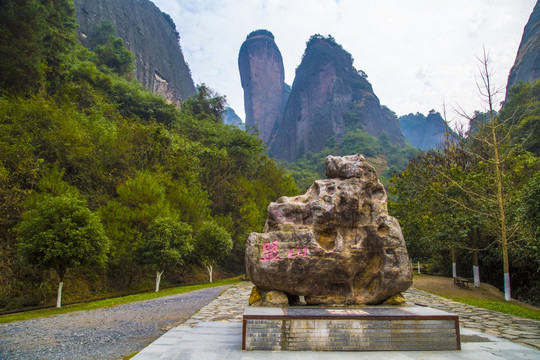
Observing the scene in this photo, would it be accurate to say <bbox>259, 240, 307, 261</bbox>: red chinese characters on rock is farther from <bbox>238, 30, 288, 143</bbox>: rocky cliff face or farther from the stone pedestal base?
<bbox>238, 30, 288, 143</bbox>: rocky cliff face

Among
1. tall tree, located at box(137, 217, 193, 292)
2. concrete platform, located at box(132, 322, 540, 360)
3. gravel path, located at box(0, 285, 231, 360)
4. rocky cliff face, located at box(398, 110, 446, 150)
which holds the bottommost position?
gravel path, located at box(0, 285, 231, 360)

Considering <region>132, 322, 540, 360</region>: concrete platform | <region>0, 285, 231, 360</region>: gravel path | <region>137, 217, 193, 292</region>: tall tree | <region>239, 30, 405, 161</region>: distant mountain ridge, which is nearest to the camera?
<region>132, 322, 540, 360</region>: concrete platform

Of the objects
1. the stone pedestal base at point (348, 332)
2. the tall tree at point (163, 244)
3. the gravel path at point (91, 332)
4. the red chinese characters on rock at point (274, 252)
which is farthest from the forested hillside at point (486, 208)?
the tall tree at point (163, 244)

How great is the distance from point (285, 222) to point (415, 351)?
342 centimetres

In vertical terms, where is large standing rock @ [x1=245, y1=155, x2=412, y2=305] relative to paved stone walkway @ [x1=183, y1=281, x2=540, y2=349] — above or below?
above

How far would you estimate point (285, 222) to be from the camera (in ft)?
23.7

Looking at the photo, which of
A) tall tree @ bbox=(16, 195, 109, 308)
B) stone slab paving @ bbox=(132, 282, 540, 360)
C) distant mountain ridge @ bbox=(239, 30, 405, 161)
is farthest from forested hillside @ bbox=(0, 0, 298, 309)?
distant mountain ridge @ bbox=(239, 30, 405, 161)

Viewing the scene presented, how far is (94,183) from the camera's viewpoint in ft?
57.9

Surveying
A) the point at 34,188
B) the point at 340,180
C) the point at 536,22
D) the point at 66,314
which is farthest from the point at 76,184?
the point at 536,22

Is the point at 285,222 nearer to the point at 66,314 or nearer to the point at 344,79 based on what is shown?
the point at 66,314

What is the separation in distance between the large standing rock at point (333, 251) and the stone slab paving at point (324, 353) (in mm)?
1377

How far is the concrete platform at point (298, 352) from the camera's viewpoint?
4449mm

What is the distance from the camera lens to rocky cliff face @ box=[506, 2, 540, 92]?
157 ft

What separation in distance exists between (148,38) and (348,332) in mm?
62269
